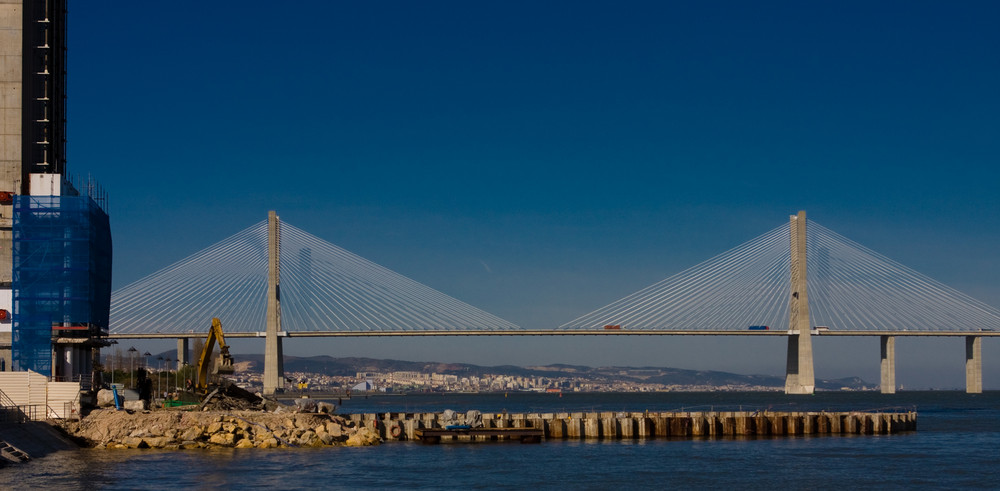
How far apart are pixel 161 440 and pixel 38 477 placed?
437 inches

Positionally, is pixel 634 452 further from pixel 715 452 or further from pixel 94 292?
pixel 94 292

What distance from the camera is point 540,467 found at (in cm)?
4100

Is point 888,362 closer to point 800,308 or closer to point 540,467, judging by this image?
point 800,308

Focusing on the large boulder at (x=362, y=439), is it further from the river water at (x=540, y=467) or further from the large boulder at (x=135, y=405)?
the large boulder at (x=135, y=405)

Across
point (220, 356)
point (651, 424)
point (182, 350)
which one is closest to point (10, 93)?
point (220, 356)

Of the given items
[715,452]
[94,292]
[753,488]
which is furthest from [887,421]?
[94,292]

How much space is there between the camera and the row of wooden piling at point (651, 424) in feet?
170

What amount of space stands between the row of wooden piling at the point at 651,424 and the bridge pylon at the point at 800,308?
56629 mm

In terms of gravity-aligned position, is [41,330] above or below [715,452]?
above

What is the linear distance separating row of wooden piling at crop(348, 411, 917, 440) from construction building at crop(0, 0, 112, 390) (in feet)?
45.9

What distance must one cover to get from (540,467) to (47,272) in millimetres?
26305

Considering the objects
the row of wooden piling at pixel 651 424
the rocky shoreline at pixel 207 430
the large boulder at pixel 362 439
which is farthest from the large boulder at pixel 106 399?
the row of wooden piling at pixel 651 424

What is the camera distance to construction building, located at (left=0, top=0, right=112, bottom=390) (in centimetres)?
5225

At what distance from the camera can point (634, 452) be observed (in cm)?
4647
